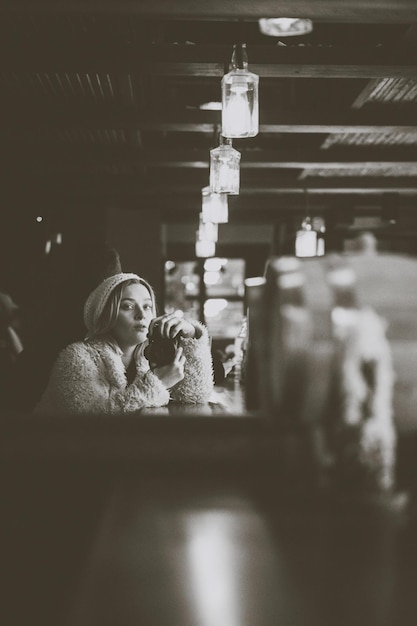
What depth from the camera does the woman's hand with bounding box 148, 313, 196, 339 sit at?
2424mm

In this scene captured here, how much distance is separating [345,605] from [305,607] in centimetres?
4

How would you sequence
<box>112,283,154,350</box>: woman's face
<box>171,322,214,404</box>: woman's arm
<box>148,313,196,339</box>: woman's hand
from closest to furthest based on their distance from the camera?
1. <box>148,313,196,339</box>: woman's hand
2. <box>112,283,154,350</box>: woman's face
3. <box>171,322,214,404</box>: woman's arm

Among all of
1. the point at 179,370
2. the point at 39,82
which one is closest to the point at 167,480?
the point at 179,370

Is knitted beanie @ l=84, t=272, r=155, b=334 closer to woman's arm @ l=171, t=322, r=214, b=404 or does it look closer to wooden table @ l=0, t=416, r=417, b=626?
woman's arm @ l=171, t=322, r=214, b=404

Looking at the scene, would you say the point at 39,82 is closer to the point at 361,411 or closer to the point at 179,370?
the point at 179,370

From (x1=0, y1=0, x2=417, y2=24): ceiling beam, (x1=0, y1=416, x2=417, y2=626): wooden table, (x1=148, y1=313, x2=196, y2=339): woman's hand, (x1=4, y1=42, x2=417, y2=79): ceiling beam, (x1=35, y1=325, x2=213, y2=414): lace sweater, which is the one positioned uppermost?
(x1=4, y1=42, x2=417, y2=79): ceiling beam

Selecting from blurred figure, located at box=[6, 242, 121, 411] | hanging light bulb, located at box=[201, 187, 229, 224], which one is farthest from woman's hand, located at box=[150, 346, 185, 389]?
hanging light bulb, located at box=[201, 187, 229, 224]

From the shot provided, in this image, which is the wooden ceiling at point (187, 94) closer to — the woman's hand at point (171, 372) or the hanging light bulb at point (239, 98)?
the hanging light bulb at point (239, 98)

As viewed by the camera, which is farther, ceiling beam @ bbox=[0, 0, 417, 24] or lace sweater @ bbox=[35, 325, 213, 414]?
ceiling beam @ bbox=[0, 0, 417, 24]

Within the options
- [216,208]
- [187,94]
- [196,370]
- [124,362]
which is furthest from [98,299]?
[187,94]

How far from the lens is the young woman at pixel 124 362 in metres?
2.24

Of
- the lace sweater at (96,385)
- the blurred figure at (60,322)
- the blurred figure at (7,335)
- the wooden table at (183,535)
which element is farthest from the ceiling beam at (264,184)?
the wooden table at (183,535)

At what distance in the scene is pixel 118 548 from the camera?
31.1 inches

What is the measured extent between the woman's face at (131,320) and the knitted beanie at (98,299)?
5cm
